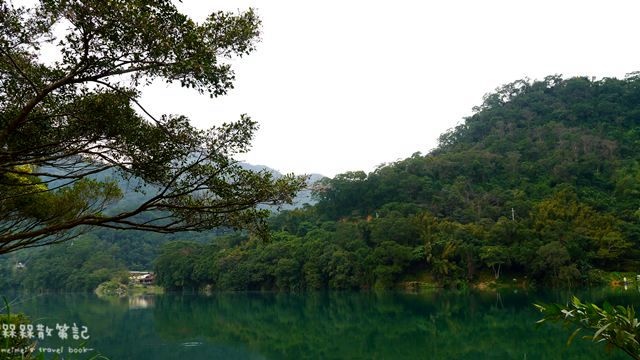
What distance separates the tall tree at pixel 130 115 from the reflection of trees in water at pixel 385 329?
9.59 m

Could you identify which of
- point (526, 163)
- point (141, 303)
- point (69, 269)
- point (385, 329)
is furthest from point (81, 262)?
point (385, 329)

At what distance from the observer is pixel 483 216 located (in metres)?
41.2

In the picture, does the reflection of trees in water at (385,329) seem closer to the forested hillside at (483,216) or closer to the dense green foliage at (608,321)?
the forested hillside at (483,216)

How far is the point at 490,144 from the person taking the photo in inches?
2354

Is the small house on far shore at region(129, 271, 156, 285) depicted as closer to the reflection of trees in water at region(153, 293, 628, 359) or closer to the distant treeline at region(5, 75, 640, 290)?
the distant treeline at region(5, 75, 640, 290)

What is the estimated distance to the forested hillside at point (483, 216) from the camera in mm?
33500

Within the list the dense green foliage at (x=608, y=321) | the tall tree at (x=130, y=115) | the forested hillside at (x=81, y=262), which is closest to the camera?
the dense green foliage at (x=608, y=321)

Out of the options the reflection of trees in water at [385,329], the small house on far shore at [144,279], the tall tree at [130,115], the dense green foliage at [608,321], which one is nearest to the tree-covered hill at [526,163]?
the reflection of trees in water at [385,329]

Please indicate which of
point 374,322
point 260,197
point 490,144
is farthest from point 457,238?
point 260,197

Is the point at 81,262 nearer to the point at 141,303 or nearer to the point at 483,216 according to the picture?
the point at 141,303

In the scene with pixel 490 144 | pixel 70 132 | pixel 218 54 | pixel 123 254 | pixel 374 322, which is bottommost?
pixel 374 322

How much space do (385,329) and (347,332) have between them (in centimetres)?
144

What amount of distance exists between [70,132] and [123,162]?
0.66 m

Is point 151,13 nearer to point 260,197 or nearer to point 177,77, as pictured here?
point 177,77
